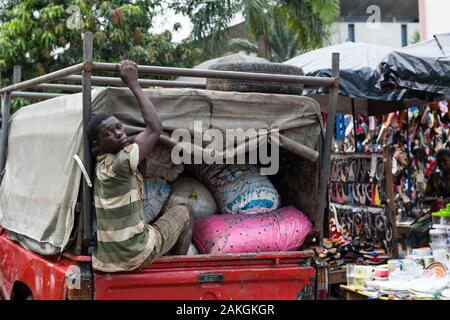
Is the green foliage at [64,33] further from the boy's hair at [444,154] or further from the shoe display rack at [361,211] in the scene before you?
the boy's hair at [444,154]

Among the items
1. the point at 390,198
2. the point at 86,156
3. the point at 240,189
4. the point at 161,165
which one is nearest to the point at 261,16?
the point at 390,198

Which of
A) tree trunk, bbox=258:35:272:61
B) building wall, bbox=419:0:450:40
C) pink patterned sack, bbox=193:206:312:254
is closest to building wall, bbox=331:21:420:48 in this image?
tree trunk, bbox=258:35:272:61

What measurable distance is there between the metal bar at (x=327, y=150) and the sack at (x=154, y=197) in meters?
0.98

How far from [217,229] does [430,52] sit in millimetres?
2756

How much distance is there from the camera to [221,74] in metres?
3.58

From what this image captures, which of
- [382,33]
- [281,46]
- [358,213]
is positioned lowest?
[358,213]

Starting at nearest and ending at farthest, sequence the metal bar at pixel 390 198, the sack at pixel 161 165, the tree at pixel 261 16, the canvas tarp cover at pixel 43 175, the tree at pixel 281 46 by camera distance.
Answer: the canvas tarp cover at pixel 43 175 → the sack at pixel 161 165 → the metal bar at pixel 390 198 → the tree at pixel 261 16 → the tree at pixel 281 46

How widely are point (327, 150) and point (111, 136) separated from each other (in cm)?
143

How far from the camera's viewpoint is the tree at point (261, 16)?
1322cm

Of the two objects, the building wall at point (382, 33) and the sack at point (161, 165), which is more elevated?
the building wall at point (382, 33)

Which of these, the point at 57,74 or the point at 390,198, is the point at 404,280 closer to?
the point at 390,198

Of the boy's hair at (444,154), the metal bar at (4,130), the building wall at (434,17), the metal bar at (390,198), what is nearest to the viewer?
the metal bar at (4,130)

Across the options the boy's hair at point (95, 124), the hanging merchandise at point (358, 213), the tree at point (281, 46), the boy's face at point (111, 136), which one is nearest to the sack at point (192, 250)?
the boy's face at point (111, 136)
